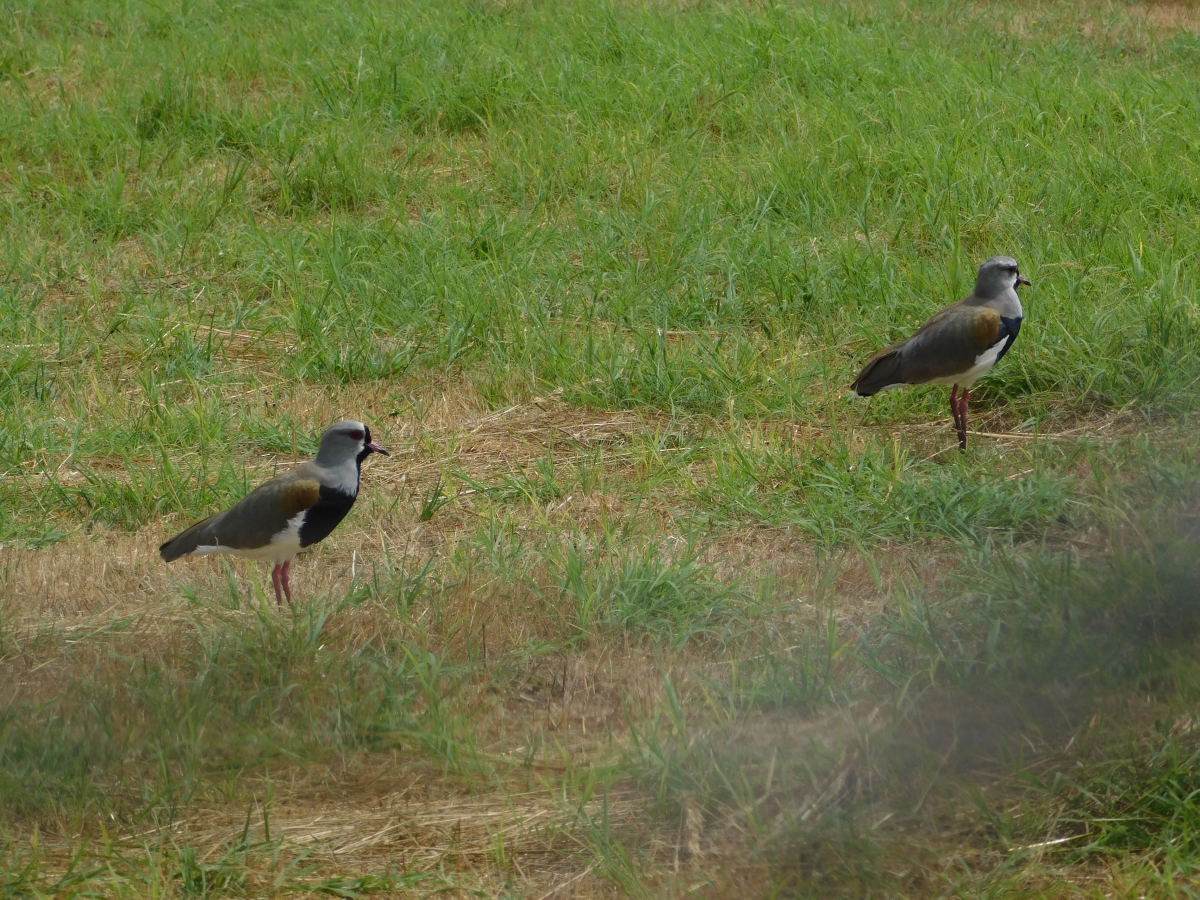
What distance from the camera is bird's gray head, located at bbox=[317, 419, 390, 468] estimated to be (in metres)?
4.39

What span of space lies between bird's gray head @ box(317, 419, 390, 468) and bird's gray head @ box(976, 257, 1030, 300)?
260 cm

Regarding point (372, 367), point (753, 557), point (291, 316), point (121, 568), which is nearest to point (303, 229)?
point (291, 316)

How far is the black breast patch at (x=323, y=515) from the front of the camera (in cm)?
423

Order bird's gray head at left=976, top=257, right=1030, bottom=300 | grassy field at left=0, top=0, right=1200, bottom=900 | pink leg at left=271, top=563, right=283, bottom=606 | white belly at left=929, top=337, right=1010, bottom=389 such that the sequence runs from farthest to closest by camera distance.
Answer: bird's gray head at left=976, top=257, right=1030, bottom=300
white belly at left=929, top=337, right=1010, bottom=389
pink leg at left=271, top=563, right=283, bottom=606
grassy field at left=0, top=0, right=1200, bottom=900

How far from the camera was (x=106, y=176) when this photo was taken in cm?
806

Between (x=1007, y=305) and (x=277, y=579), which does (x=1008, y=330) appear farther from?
(x=277, y=579)

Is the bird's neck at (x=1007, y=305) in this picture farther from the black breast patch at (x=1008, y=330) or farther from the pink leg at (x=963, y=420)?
the pink leg at (x=963, y=420)

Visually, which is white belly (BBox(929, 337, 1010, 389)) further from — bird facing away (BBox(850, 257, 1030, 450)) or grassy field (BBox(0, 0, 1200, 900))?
grassy field (BBox(0, 0, 1200, 900))

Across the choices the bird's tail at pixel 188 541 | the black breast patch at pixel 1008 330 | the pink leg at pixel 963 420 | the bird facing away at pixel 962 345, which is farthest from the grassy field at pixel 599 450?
the black breast patch at pixel 1008 330

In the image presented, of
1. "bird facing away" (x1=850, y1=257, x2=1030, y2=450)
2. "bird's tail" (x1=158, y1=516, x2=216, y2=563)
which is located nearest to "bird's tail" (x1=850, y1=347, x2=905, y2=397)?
"bird facing away" (x1=850, y1=257, x2=1030, y2=450)

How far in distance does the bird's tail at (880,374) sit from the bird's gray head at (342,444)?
7.08 feet

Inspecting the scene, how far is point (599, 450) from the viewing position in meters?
5.50

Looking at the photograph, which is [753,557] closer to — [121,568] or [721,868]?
[721,868]

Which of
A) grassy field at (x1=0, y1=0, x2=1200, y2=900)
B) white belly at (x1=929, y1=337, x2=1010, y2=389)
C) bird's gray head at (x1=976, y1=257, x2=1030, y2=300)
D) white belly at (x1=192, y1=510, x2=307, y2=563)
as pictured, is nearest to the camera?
grassy field at (x1=0, y1=0, x2=1200, y2=900)
